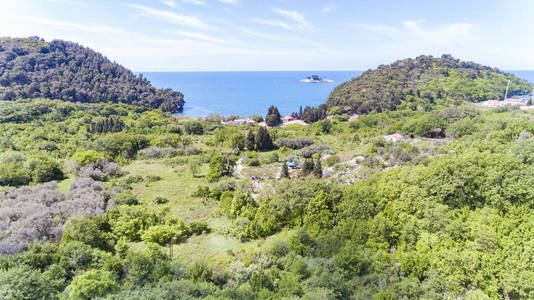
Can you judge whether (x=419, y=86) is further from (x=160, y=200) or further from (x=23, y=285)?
(x=23, y=285)

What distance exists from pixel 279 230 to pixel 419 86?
84.7 m

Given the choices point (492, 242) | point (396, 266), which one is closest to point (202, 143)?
point (396, 266)

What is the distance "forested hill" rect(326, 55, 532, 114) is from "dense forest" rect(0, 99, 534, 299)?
45.0 meters

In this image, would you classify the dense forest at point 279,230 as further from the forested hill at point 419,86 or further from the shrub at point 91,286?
the forested hill at point 419,86

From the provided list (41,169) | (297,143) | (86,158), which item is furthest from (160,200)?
(297,143)

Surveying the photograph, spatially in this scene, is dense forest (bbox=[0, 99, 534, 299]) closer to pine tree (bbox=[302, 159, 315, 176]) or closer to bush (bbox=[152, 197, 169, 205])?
pine tree (bbox=[302, 159, 315, 176])

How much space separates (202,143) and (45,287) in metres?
37.4

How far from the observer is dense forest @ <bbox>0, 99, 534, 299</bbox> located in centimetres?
1358

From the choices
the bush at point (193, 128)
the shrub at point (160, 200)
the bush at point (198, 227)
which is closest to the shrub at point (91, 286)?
the bush at point (198, 227)

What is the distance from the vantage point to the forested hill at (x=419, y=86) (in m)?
75.4

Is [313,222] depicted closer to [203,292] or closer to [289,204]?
[289,204]

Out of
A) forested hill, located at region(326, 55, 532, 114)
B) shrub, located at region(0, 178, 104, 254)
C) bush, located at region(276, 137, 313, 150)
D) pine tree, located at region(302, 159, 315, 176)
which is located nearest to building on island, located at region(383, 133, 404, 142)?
bush, located at region(276, 137, 313, 150)

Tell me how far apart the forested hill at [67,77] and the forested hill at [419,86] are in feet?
193

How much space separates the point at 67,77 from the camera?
74062mm
